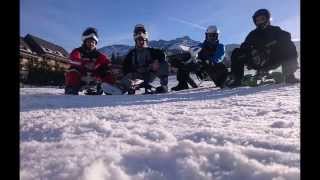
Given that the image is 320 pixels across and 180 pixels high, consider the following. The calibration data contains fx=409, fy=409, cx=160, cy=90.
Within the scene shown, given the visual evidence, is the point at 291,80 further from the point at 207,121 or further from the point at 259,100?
the point at 207,121

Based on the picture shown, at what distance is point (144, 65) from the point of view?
7.67 meters

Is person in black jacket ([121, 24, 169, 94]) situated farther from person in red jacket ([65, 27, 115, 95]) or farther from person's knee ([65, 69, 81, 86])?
person's knee ([65, 69, 81, 86])

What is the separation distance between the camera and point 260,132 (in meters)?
2.42

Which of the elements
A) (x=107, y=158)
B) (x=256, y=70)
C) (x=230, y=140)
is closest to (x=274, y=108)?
(x=230, y=140)

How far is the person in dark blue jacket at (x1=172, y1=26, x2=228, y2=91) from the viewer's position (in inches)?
303

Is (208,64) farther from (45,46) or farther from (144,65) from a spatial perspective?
(45,46)

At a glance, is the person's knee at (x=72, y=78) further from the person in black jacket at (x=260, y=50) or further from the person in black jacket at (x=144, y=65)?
the person in black jacket at (x=260, y=50)

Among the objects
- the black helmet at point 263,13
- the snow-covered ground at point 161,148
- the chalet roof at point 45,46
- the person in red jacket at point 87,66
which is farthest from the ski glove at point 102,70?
the chalet roof at point 45,46

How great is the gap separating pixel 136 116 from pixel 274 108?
1.24m

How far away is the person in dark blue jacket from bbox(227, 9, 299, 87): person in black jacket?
56 centimetres

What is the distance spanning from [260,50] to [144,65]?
6.97ft

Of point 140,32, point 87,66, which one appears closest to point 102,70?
point 87,66

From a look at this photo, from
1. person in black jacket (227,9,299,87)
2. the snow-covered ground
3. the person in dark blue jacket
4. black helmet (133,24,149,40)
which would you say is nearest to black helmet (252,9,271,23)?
person in black jacket (227,9,299,87)

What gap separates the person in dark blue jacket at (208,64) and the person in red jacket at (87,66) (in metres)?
1.40
